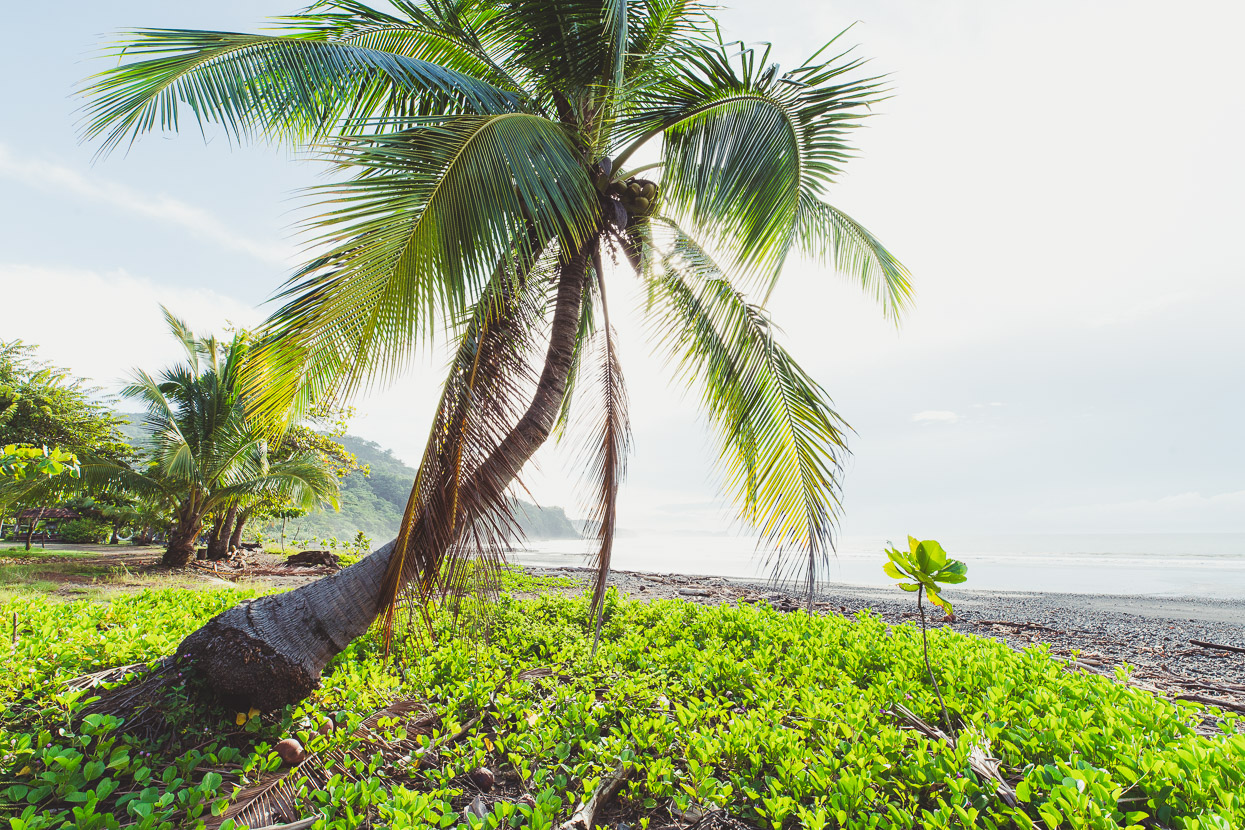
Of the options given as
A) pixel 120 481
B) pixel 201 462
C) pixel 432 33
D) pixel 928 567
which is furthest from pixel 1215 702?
pixel 120 481

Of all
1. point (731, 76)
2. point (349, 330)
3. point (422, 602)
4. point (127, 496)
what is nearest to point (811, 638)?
point (422, 602)

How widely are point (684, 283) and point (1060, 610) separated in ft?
31.8

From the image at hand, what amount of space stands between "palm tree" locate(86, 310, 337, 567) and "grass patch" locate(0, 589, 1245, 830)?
6984 mm

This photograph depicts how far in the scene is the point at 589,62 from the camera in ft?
12.8

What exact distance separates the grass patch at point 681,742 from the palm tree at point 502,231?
22.5 inches

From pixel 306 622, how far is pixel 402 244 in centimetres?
227

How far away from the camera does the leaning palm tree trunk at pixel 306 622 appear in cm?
282

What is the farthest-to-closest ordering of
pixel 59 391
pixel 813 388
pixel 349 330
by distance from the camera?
pixel 59 391 → pixel 813 388 → pixel 349 330

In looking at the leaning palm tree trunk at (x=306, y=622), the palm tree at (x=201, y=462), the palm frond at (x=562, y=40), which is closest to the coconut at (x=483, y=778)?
the leaning palm tree trunk at (x=306, y=622)

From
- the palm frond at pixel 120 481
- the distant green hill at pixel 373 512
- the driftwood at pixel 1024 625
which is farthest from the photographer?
the distant green hill at pixel 373 512

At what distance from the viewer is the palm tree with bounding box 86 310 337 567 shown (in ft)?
33.9

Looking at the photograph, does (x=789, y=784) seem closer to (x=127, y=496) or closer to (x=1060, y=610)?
(x=1060, y=610)

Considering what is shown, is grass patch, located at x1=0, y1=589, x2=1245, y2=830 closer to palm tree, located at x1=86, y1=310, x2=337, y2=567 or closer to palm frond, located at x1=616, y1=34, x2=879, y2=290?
palm frond, located at x1=616, y1=34, x2=879, y2=290

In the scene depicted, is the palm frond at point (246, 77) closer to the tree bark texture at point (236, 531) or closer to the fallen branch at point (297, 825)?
the fallen branch at point (297, 825)
